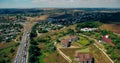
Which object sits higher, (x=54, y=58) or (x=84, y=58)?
(x=84, y=58)

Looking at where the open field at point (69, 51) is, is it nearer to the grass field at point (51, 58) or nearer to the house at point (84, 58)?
the grass field at point (51, 58)

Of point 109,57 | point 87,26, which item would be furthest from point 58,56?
point 87,26

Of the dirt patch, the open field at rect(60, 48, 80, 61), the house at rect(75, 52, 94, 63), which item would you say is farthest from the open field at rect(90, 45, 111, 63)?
the dirt patch

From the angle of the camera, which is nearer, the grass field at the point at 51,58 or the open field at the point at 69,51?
the grass field at the point at 51,58

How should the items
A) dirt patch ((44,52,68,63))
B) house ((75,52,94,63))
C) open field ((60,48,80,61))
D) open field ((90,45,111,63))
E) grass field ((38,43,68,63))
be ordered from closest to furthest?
1. house ((75,52,94,63))
2. open field ((90,45,111,63))
3. dirt patch ((44,52,68,63))
4. grass field ((38,43,68,63))
5. open field ((60,48,80,61))

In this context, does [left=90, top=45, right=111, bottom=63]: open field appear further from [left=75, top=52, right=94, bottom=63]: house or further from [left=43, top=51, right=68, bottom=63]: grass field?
[left=43, top=51, right=68, bottom=63]: grass field

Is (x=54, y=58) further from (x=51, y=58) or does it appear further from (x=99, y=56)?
(x=99, y=56)

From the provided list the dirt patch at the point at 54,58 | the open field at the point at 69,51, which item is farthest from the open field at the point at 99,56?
the dirt patch at the point at 54,58

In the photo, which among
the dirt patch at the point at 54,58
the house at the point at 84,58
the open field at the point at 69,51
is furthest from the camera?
the open field at the point at 69,51

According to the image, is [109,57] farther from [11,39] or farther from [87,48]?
[11,39]

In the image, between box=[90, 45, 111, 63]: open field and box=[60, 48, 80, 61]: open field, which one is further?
box=[60, 48, 80, 61]: open field

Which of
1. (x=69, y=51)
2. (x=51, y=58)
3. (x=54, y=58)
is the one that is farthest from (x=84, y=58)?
(x=69, y=51)

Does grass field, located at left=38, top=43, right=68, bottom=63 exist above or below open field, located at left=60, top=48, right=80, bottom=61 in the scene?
below
